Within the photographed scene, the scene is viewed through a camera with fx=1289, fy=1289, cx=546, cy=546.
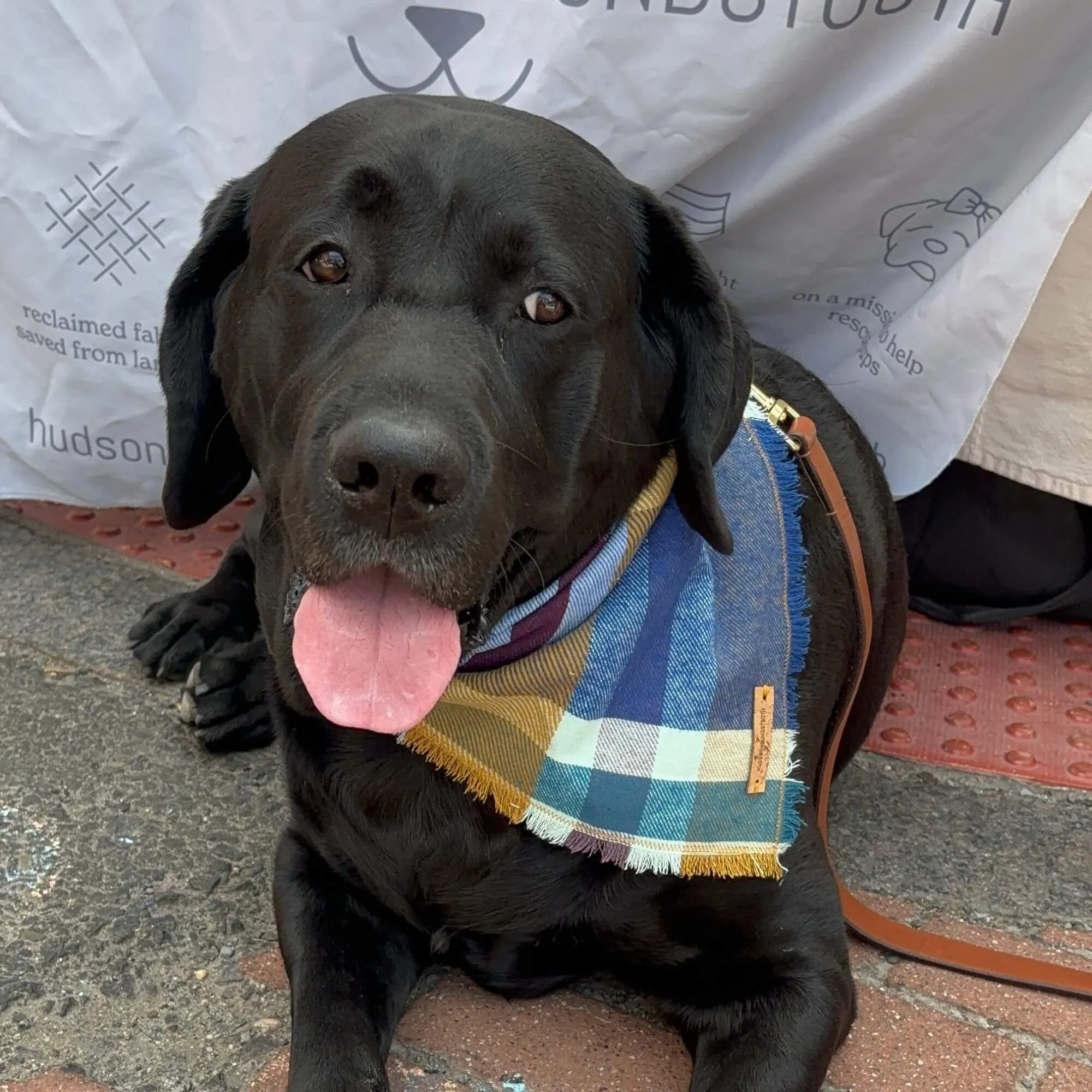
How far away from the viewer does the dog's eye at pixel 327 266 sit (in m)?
1.60

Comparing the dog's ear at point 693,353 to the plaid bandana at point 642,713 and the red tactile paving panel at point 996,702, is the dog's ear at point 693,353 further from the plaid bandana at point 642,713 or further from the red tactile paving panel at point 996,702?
the red tactile paving panel at point 996,702

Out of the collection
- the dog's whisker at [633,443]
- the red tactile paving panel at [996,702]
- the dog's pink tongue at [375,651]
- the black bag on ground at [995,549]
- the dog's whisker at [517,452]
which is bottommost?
the red tactile paving panel at [996,702]

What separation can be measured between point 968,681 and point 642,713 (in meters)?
1.33

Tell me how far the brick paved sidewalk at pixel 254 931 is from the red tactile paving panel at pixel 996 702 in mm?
80

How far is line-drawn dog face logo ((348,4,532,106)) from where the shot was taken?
253cm

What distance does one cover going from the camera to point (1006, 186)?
252cm

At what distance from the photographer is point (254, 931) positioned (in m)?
2.00

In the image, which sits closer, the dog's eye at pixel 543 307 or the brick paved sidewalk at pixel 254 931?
the dog's eye at pixel 543 307

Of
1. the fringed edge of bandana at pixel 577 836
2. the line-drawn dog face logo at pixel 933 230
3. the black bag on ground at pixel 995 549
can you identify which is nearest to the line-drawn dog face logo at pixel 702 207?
the line-drawn dog face logo at pixel 933 230

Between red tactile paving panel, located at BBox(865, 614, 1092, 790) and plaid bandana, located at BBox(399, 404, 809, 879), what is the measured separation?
0.89 meters

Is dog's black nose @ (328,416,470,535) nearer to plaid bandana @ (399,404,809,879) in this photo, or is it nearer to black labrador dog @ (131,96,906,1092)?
black labrador dog @ (131,96,906,1092)

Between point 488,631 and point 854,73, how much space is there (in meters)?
1.46

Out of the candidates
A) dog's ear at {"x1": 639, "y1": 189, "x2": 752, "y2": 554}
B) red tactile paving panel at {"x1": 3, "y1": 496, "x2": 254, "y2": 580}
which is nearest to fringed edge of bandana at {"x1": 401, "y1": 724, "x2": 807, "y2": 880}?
dog's ear at {"x1": 639, "y1": 189, "x2": 752, "y2": 554}

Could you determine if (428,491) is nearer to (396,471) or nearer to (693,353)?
(396,471)
